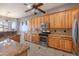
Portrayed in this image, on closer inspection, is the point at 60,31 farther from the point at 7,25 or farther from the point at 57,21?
the point at 7,25

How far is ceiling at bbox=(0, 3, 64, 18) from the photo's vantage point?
1.86 meters

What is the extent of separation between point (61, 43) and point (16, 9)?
3.44 feet

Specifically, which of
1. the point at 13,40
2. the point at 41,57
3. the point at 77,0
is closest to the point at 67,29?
the point at 77,0

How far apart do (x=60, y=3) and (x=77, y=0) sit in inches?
12.1

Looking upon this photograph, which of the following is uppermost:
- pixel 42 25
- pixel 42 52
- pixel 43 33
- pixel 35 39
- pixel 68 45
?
pixel 42 25

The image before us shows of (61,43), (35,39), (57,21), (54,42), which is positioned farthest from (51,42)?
(57,21)

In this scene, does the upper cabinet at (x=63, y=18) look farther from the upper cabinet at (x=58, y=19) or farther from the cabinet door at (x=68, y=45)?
the cabinet door at (x=68, y=45)

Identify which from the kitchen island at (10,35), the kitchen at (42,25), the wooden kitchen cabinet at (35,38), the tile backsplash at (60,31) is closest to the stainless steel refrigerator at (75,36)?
the kitchen at (42,25)

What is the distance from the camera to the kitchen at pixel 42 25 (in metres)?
1.91

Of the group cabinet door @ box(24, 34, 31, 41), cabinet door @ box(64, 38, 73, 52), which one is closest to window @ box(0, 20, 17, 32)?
cabinet door @ box(24, 34, 31, 41)

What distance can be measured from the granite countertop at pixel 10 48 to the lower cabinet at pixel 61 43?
0.52 meters

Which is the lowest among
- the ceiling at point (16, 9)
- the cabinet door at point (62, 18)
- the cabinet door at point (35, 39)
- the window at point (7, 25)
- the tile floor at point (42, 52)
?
the tile floor at point (42, 52)

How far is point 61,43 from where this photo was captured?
6.63 ft

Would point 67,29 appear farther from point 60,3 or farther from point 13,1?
point 13,1
